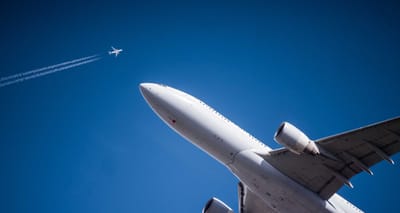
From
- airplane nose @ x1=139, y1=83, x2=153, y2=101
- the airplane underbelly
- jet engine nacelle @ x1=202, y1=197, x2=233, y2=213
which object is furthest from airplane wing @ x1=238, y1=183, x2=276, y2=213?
airplane nose @ x1=139, y1=83, x2=153, y2=101

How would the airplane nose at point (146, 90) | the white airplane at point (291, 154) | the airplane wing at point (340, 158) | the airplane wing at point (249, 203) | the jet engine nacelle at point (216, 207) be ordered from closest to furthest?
the airplane wing at point (340, 158) < the white airplane at point (291, 154) < the airplane nose at point (146, 90) < the jet engine nacelle at point (216, 207) < the airplane wing at point (249, 203)

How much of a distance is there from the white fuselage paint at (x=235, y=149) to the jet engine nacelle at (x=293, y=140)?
1848 mm

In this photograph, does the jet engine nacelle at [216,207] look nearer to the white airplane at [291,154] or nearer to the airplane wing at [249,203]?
the airplane wing at [249,203]

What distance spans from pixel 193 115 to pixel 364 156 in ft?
30.0

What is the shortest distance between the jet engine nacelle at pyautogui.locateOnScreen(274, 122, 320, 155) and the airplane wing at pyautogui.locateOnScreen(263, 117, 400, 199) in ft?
2.58

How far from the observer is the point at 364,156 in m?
24.0

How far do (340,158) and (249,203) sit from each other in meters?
7.88

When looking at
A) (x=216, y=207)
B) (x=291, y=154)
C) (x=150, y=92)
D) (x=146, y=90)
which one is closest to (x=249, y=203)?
(x=216, y=207)

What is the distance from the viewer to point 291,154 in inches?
961

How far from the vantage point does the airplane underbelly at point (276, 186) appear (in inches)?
955

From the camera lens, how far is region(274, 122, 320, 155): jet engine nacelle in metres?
23.0

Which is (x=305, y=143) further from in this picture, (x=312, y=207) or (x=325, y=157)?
(x=312, y=207)

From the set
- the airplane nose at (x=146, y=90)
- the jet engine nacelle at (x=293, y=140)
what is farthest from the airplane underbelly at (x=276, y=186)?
the airplane nose at (x=146, y=90)

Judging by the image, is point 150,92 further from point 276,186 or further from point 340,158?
point 340,158
